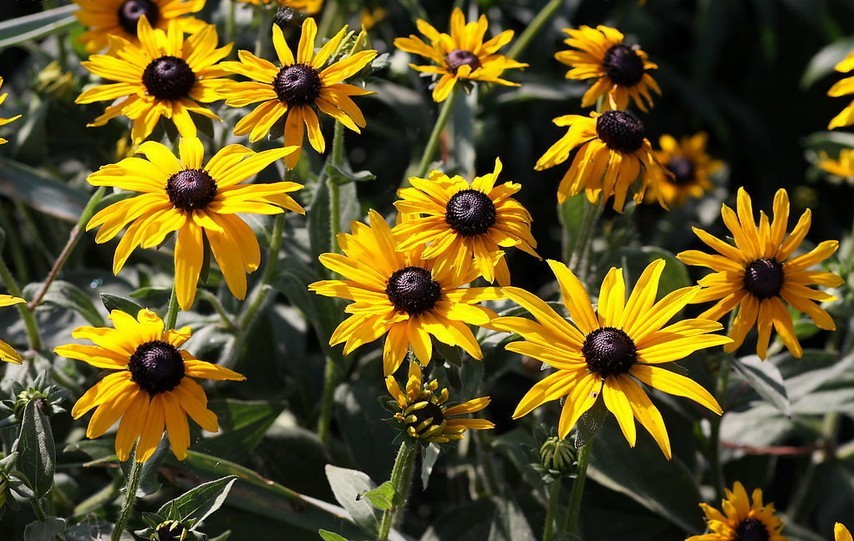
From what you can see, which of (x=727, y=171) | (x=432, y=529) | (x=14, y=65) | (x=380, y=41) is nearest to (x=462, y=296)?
(x=432, y=529)

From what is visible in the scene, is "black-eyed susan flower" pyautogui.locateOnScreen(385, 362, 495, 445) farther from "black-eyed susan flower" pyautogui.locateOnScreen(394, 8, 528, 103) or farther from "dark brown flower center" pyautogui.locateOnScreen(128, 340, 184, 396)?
"black-eyed susan flower" pyautogui.locateOnScreen(394, 8, 528, 103)

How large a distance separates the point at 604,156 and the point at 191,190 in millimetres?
591

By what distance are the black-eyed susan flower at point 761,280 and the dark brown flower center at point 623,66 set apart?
1.06 feet

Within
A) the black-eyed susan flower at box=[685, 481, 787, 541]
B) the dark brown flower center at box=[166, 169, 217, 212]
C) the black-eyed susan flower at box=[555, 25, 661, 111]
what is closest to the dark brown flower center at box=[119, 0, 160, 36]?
the dark brown flower center at box=[166, 169, 217, 212]

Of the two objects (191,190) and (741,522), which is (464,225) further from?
(741,522)

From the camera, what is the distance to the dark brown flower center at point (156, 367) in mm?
1146

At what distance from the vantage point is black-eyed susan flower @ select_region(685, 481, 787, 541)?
52.9 inches

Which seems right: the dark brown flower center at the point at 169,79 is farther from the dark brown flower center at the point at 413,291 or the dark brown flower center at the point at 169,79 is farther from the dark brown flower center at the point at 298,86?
the dark brown flower center at the point at 413,291

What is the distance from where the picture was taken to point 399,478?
48.6 inches

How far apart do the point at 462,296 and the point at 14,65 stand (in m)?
2.05

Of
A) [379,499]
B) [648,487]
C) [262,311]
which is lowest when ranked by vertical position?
[379,499]

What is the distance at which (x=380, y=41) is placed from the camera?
259cm

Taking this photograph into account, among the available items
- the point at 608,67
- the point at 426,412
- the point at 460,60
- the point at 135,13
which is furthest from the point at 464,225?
the point at 135,13

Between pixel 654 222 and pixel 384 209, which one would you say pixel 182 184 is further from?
pixel 654 222
